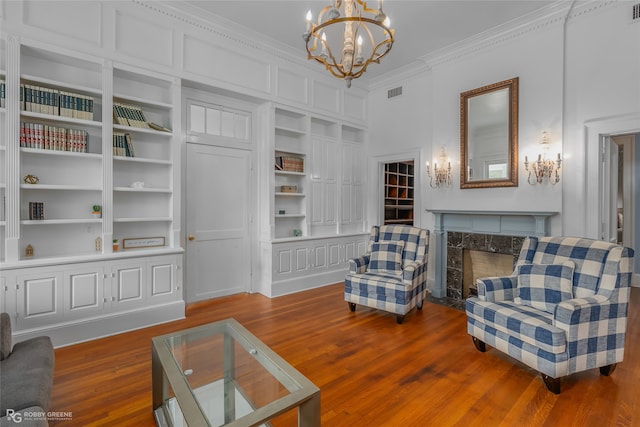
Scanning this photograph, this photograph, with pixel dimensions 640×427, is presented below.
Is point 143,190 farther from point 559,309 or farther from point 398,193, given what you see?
point 398,193

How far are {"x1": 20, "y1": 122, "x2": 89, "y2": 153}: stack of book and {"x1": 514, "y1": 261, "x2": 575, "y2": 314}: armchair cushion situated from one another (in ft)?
14.4

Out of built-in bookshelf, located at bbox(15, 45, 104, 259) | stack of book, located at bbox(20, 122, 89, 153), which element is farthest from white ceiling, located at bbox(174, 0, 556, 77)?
stack of book, located at bbox(20, 122, 89, 153)

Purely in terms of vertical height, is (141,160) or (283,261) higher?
(141,160)

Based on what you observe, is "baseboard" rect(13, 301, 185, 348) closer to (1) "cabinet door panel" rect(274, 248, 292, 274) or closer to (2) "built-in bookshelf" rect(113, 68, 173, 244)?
(2) "built-in bookshelf" rect(113, 68, 173, 244)

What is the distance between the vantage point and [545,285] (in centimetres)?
271

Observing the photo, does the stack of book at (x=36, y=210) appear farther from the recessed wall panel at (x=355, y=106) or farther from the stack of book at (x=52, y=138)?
the recessed wall panel at (x=355, y=106)

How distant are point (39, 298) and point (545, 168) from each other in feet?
17.9

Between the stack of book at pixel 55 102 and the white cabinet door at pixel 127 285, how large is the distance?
5.06 feet

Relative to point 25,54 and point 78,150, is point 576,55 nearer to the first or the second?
point 78,150

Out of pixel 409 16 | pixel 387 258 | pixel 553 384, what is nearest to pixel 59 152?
pixel 387 258

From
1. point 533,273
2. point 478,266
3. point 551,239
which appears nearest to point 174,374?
point 533,273

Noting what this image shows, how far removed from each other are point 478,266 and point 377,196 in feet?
7.02

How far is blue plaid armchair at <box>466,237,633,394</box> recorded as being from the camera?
7.34 feet

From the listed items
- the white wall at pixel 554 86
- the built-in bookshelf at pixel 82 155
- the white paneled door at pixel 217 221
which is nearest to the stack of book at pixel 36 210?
the built-in bookshelf at pixel 82 155
